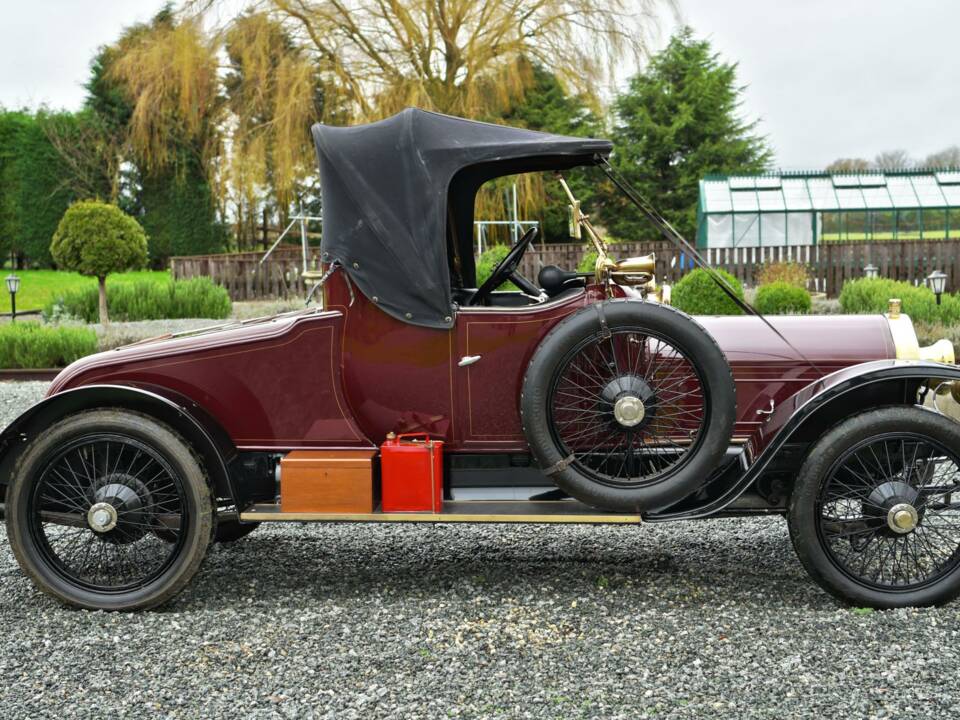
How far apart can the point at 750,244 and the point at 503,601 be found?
23.0 m

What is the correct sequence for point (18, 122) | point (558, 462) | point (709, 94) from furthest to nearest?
point (709, 94)
point (18, 122)
point (558, 462)

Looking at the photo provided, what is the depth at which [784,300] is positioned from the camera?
47.9 ft

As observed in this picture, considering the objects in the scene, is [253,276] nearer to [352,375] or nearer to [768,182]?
[768,182]

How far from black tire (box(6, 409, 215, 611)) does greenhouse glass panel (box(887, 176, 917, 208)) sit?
83.3ft

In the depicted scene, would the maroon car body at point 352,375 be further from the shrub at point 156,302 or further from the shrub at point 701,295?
the shrub at point 156,302

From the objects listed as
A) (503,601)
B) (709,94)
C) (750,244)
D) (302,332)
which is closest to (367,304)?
(302,332)

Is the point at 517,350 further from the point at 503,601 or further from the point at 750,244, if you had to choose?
the point at 750,244

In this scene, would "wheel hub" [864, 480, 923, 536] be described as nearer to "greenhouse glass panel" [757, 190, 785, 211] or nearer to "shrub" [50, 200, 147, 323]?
"shrub" [50, 200, 147, 323]

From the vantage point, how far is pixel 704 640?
11.3 ft

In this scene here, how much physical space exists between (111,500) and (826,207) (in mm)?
24595

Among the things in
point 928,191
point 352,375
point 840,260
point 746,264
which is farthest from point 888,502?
point 928,191

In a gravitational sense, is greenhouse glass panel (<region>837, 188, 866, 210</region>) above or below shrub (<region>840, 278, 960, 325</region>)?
above

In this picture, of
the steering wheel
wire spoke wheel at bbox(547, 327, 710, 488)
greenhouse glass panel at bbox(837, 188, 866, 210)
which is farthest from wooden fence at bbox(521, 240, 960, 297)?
wire spoke wheel at bbox(547, 327, 710, 488)

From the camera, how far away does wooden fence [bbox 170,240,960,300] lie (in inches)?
771
